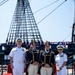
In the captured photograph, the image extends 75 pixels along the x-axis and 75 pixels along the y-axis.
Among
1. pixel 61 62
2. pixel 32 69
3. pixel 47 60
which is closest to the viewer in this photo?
pixel 47 60

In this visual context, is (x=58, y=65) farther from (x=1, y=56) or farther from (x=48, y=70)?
(x=1, y=56)

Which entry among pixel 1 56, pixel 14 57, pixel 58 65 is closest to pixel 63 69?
pixel 58 65

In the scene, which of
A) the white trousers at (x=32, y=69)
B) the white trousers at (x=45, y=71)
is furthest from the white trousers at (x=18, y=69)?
the white trousers at (x=45, y=71)

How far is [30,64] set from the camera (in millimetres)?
6430

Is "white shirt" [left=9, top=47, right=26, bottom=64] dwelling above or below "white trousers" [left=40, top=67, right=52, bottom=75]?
above

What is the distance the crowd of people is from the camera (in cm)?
632

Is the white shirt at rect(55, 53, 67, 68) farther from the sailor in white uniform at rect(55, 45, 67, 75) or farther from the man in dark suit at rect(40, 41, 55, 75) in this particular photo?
the man in dark suit at rect(40, 41, 55, 75)

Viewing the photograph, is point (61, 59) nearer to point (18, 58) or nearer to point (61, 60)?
point (61, 60)

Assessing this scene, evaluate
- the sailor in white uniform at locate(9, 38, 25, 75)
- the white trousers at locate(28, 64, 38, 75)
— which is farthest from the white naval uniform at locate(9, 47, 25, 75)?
the white trousers at locate(28, 64, 38, 75)

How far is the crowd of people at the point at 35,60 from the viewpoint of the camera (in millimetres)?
6320

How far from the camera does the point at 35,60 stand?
635 centimetres

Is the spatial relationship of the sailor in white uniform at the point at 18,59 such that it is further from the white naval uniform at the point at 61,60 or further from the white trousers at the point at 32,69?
the white naval uniform at the point at 61,60

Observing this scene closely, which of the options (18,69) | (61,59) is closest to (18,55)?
(18,69)

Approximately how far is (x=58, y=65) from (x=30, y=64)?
2.27ft
